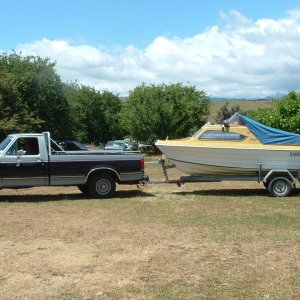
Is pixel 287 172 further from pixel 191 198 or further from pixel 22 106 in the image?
pixel 22 106

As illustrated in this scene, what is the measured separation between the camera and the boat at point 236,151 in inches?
569

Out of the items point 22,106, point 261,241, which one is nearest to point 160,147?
point 261,241

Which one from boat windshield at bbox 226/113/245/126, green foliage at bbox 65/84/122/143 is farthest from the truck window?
green foliage at bbox 65/84/122/143

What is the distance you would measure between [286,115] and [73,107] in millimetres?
20009

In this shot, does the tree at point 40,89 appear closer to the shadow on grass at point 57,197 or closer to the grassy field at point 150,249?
the shadow on grass at point 57,197

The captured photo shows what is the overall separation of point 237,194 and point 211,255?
307 inches

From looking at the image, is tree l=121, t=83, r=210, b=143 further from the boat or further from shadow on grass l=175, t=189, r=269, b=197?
the boat

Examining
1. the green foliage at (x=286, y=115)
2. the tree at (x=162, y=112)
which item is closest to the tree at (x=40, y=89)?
the tree at (x=162, y=112)

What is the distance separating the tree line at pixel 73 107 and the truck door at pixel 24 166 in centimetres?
1238

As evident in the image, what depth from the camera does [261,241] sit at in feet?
27.5

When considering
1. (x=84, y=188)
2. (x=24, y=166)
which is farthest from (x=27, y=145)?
(x=84, y=188)

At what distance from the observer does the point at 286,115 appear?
22.9 metres

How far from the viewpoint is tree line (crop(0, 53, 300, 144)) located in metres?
28.9

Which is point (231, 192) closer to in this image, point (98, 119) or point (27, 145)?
point (27, 145)
